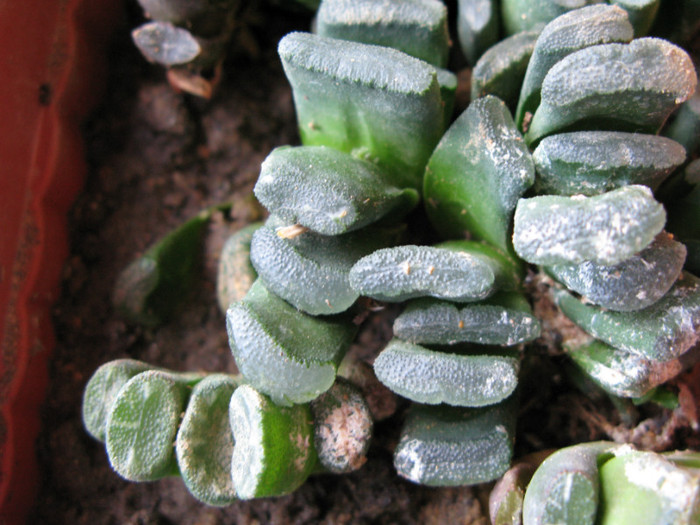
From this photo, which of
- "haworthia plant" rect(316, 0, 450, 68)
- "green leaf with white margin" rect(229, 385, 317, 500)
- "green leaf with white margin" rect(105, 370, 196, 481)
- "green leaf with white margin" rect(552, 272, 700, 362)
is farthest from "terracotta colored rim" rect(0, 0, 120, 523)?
"green leaf with white margin" rect(552, 272, 700, 362)

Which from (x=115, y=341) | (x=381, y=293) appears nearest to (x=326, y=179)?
(x=381, y=293)

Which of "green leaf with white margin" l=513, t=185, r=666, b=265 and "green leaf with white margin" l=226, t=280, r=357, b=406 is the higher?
"green leaf with white margin" l=513, t=185, r=666, b=265

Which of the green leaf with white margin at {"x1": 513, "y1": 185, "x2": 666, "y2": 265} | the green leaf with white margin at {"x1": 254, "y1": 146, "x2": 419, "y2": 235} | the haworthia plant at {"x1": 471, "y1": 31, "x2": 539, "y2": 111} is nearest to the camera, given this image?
the green leaf with white margin at {"x1": 513, "y1": 185, "x2": 666, "y2": 265}

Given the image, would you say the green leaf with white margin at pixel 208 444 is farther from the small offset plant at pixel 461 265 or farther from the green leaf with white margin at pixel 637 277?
the green leaf with white margin at pixel 637 277

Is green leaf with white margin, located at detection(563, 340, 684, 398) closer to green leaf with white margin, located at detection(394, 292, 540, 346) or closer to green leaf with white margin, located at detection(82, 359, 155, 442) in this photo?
green leaf with white margin, located at detection(394, 292, 540, 346)

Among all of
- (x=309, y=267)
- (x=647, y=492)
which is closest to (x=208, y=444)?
(x=309, y=267)

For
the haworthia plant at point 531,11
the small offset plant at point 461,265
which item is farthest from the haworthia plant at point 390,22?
the haworthia plant at point 531,11

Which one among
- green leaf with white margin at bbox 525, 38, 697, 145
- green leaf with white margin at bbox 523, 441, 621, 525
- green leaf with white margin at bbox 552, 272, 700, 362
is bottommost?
green leaf with white margin at bbox 523, 441, 621, 525

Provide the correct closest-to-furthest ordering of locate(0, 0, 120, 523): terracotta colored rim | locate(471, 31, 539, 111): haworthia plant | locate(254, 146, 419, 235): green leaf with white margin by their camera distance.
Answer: locate(254, 146, 419, 235): green leaf with white margin, locate(471, 31, 539, 111): haworthia plant, locate(0, 0, 120, 523): terracotta colored rim
